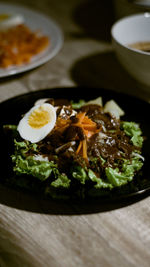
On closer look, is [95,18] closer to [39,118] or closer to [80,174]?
[39,118]

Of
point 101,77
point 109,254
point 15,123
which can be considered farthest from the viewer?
point 101,77

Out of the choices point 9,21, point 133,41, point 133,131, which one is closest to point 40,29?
point 9,21

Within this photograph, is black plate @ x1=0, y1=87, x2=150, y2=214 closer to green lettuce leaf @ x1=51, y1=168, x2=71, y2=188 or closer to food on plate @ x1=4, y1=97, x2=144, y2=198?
food on plate @ x1=4, y1=97, x2=144, y2=198

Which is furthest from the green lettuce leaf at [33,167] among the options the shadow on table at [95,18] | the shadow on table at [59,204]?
the shadow on table at [95,18]

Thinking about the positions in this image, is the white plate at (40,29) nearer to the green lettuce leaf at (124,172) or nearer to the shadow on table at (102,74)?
the shadow on table at (102,74)

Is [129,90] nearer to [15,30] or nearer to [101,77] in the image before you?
[101,77]

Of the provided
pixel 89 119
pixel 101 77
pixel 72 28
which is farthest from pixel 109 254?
pixel 72 28
